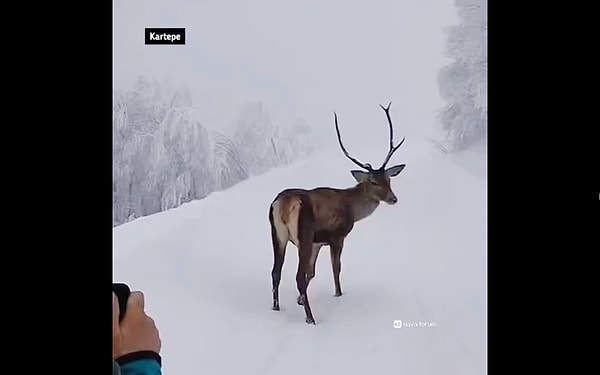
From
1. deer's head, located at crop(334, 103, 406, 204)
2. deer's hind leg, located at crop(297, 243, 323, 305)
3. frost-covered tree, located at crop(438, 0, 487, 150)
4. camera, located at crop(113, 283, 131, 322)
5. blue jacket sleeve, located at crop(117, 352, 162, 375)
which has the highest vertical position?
frost-covered tree, located at crop(438, 0, 487, 150)

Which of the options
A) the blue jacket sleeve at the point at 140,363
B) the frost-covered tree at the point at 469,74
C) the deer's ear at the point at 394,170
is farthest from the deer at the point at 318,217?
the blue jacket sleeve at the point at 140,363

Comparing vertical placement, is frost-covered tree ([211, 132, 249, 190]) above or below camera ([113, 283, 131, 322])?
above

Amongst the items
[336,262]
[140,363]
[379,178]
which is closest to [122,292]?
[140,363]

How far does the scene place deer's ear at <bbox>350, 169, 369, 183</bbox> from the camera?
1.26m

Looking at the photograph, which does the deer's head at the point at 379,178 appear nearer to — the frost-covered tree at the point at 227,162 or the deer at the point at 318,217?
the deer at the point at 318,217

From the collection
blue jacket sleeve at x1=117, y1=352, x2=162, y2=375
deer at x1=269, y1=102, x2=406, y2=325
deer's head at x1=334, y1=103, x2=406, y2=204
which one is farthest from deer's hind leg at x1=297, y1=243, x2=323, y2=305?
blue jacket sleeve at x1=117, y1=352, x2=162, y2=375

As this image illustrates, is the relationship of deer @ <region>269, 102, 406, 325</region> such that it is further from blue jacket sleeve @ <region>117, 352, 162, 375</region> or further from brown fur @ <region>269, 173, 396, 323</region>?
blue jacket sleeve @ <region>117, 352, 162, 375</region>

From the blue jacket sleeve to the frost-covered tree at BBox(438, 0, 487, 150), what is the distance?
22.7 inches

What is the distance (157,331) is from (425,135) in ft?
1.72

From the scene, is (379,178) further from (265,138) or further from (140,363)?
(140,363)

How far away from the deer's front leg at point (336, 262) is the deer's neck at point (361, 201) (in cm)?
5
